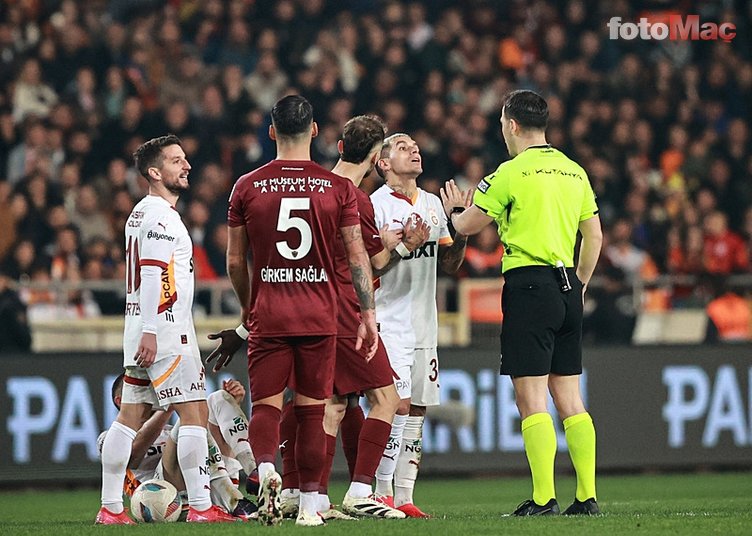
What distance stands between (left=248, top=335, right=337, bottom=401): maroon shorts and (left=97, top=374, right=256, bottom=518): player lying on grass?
1.50 meters

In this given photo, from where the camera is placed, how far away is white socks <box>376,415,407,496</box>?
9125 mm

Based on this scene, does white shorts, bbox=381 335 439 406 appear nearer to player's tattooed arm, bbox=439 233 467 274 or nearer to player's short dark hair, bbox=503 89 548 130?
player's tattooed arm, bbox=439 233 467 274

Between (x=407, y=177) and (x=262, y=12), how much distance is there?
9.92 m

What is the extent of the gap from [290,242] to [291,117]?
690 mm

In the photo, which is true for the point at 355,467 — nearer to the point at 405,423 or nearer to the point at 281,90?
the point at 405,423

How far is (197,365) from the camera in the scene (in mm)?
8703

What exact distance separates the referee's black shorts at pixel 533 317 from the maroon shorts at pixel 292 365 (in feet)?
3.90

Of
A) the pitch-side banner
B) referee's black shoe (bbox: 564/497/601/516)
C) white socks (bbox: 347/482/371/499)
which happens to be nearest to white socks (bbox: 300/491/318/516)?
white socks (bbox: 347/482/371/499)

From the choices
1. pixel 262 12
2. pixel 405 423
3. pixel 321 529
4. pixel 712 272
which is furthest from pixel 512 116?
pixel 262 12

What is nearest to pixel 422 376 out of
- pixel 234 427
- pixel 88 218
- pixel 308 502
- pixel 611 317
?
pixel 234 427

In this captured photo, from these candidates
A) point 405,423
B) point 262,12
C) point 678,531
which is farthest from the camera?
point 262,12

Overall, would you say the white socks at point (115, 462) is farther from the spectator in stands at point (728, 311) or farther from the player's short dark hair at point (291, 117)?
the spectator in stands at point (728, 311)

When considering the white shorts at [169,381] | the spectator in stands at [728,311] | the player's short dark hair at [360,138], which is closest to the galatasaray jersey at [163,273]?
the white shorts at [169,381]

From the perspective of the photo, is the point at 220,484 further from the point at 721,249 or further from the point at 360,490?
the point at 721,249
